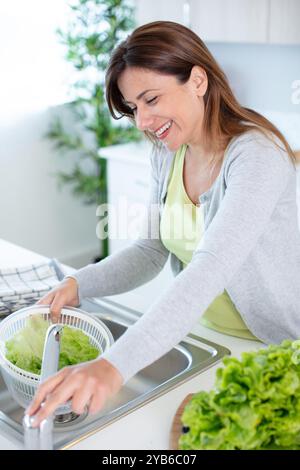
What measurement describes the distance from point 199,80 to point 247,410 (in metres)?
0.78

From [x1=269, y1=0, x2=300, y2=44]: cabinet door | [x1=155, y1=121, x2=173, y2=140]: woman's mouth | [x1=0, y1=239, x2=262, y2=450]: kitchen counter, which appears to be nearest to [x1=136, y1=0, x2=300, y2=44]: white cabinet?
[x1=269, y1=0, x2=300, y2=44]: cabinet door

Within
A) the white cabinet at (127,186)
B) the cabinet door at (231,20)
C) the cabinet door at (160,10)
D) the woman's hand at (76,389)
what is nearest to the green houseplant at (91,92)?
the white cabinet at (127,186)

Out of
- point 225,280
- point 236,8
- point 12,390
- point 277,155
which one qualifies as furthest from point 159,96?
point 236,8

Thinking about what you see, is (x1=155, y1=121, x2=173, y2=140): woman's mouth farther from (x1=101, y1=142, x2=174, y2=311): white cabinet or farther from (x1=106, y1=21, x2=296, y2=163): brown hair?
(x1=101, y1=142, x2=174, y2=311): white cabinet

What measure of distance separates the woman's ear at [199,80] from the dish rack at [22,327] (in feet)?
1.76

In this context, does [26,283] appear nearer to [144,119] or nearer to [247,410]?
[144,119]

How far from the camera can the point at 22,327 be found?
130cm

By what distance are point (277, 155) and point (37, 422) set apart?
2.36 ft

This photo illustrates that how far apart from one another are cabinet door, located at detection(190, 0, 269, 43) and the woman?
1.25 meters

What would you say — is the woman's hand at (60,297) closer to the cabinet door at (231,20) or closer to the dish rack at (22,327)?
the dish rack at (22,327)

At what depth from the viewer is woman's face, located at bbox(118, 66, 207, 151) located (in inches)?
52.7

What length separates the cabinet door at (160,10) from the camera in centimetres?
288

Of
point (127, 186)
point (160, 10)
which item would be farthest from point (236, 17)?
point (127, 186)
